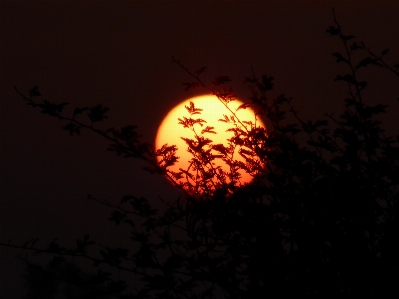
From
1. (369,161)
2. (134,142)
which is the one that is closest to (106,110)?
(134,142)

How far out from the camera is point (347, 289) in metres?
4.28

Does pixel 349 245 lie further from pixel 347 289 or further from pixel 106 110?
pixel 106 110

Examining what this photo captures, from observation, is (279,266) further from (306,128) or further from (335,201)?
(306,128)

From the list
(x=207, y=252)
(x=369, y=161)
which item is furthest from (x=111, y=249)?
(x=369, y=161)

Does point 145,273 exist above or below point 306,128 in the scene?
below

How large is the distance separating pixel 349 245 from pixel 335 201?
1.08 feet

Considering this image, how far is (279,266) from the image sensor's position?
4.40 meters

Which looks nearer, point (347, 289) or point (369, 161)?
point (347, 289)

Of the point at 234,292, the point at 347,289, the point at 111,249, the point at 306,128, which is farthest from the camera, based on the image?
the point at 306,128

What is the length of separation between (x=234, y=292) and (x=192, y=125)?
5.40ft

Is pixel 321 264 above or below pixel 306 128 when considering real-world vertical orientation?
below

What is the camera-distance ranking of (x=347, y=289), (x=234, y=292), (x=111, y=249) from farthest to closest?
1. (x=111, y=249)
2. (x=234, y=292)
3. (x=347, y=289)

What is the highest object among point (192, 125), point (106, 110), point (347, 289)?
point (192, 125)

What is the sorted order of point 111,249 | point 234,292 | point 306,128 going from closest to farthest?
point 234,292 → point 111,249 → point 306,128
